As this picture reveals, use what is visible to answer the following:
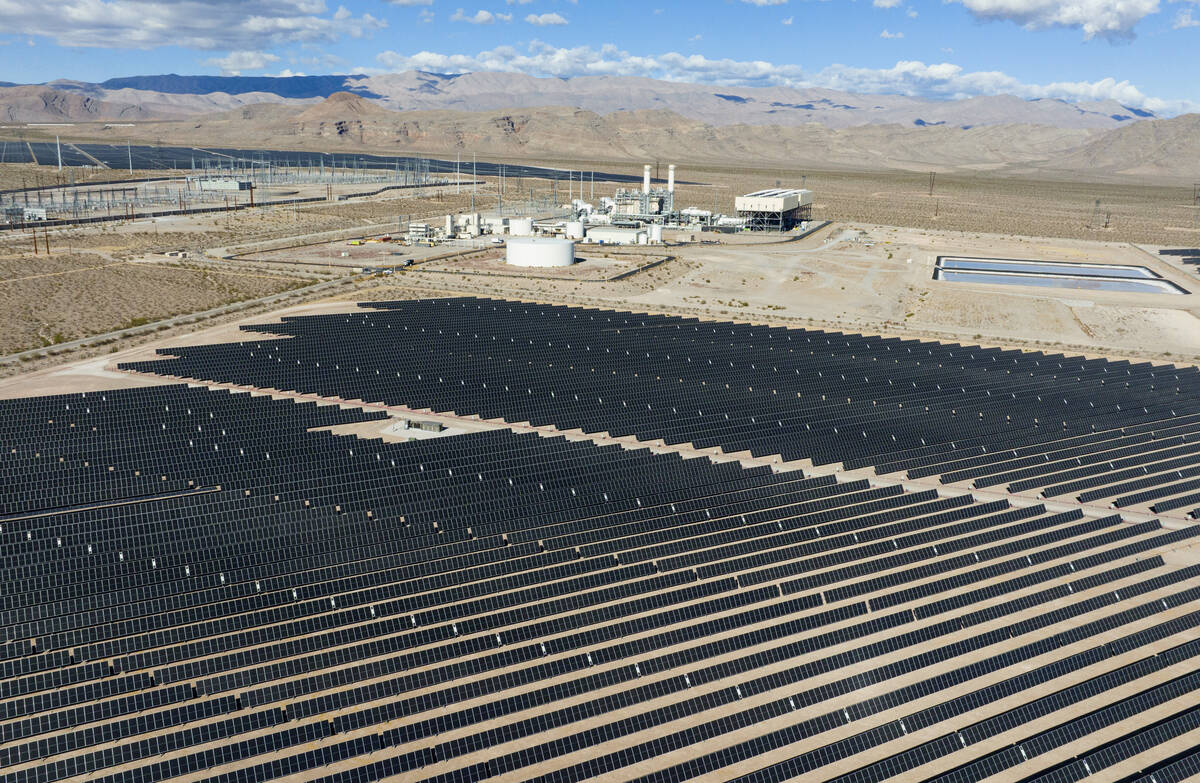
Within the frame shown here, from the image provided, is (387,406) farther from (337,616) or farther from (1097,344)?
(1097,344)

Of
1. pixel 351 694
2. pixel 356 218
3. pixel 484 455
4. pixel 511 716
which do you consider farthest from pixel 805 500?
pixel 356 218

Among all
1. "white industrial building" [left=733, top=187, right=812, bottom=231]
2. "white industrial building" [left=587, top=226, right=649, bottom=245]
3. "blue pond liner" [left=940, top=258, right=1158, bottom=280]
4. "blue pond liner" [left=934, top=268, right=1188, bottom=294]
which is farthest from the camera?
"white industrial building" [left=733, top=187, right=812, bottom=231]

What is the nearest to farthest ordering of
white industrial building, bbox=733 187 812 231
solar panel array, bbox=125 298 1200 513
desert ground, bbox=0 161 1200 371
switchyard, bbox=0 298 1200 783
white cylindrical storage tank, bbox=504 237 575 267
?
switchyard, bbox=0 298 1200 783
solar panel array, bbox=125 298 1200 513
desert ground, bbox=0 161 1200 371
white cylindrical storage tank, bbox=504 237 575 267
white industrial building, bbox=733 187 812 231

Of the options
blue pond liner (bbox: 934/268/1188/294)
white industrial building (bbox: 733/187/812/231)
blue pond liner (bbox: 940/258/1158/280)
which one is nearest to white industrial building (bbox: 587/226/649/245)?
white industrial building (bbox: 733/187/812/231)

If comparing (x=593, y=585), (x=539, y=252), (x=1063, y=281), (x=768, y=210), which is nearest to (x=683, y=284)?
(x=539, y=252)

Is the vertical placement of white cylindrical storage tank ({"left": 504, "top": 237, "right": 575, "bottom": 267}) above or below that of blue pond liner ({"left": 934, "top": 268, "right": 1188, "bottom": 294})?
above

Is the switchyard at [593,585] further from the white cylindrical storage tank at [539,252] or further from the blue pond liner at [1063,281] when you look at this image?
the blue pond liner at [1063,281]

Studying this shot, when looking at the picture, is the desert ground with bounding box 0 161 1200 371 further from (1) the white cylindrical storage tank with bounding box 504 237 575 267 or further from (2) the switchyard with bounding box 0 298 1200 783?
(2) the switchyard with bounding box 0 298 1200 783

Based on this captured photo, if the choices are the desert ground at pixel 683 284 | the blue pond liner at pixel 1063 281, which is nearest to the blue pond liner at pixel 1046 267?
the blue pond liner at pixel 1063 281
